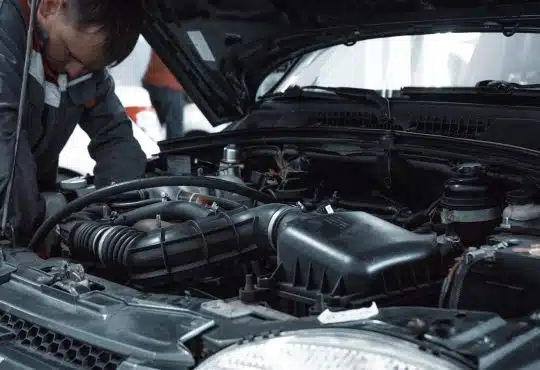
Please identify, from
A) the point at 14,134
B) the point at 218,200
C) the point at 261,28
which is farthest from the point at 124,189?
the point at 261,28

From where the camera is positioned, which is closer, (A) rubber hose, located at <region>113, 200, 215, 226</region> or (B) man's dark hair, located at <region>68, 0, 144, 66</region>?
(A) rubber hose, located at <region>113, 200, 215, 226</region>

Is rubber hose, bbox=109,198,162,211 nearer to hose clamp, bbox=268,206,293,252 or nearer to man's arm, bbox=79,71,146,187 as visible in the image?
man's arm, bbox=79,71,146,187

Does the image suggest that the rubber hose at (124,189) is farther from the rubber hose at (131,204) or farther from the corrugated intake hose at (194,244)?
the rubber hose at (131,204)

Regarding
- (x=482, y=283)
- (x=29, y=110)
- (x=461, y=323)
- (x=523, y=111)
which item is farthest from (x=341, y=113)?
(x=461, y=323)

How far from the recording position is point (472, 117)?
1.96 metres

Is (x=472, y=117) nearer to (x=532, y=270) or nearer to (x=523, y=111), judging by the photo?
(x=523, y=111)

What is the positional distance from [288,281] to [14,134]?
0.94 metres

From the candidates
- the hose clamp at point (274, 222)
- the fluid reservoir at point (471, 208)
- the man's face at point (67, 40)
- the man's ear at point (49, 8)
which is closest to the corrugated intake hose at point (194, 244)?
the hose clamp at point (274, 222)

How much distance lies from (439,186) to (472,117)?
0.22 m

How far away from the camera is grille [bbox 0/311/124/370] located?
121 cm

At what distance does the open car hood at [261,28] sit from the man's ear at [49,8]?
423 millimetres

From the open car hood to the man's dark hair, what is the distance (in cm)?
36

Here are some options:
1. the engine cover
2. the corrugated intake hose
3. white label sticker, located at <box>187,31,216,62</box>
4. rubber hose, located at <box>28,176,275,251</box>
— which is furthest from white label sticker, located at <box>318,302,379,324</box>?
white label sticker, located at <box>187,31,216,62</box>

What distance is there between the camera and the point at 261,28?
8.04 feet
